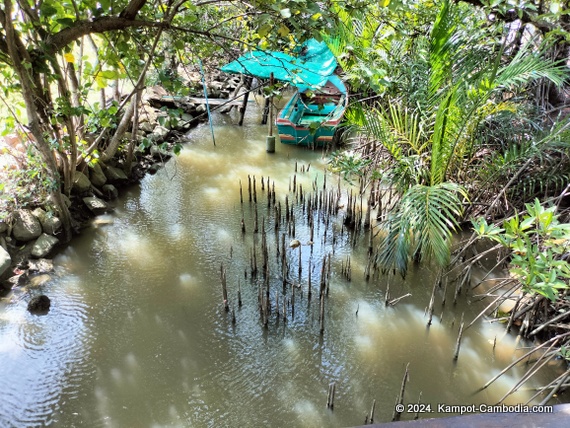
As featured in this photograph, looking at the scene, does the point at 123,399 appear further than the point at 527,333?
No

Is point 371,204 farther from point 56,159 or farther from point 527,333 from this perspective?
point 56,159

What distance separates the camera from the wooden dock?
121cm

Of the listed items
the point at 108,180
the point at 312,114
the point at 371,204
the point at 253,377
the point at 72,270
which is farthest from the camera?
the point at 312,114

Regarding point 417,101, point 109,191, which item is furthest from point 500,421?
point 109,191

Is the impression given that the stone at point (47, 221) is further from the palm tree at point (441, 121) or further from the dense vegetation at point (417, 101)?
the palm tree at point (441, 121)

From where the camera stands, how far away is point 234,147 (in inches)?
298

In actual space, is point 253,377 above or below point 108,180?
below

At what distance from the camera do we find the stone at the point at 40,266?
13.5 ft

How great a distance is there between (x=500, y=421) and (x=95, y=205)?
4.94 meters

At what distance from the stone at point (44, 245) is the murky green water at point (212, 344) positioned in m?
0.22

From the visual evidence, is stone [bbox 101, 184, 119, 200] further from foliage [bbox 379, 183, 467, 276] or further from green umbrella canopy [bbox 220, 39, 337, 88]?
foliage [bbox 379, 183, 467, 276]

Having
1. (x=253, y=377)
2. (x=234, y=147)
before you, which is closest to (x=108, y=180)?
(x=234, y=147)

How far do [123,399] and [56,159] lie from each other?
9.31ft

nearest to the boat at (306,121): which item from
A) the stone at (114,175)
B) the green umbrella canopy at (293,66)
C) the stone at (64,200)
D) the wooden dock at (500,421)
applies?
the green umbrella canopy at (293,66)
